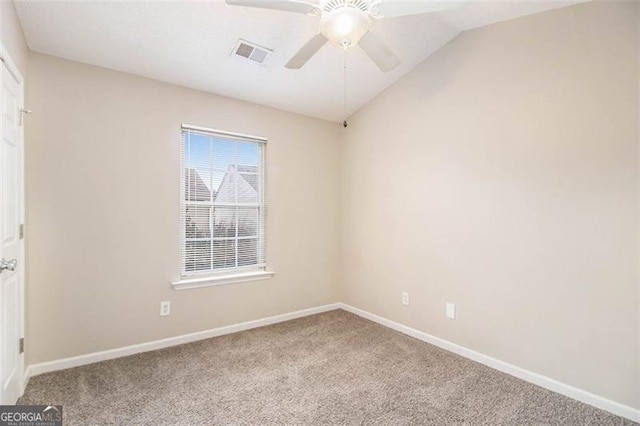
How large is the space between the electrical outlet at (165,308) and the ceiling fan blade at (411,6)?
2.81 metres

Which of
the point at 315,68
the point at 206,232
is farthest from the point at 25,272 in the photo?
the point at 315,68

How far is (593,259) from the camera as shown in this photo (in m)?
2.10

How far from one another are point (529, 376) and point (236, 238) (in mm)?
2776

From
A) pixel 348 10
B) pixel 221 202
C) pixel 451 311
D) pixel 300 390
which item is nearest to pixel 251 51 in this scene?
pixel 348 10

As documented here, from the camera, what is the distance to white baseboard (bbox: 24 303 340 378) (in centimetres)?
242

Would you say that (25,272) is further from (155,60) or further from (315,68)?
(315,68)

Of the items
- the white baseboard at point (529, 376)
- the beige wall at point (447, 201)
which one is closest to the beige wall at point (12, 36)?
the beige wall at point (447, 201)

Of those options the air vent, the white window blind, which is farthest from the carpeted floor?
the air vent

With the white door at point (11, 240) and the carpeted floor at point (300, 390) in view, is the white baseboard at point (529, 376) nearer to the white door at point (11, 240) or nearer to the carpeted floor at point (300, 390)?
the carpeted floor at point (300, 390)

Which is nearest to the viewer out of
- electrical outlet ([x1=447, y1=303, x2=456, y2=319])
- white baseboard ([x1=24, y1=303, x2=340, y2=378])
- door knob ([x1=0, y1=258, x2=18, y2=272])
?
door knob ([x1=0, y1=258, x2=18, y2=272])

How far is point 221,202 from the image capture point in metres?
3.30

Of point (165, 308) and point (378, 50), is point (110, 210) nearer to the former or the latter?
point (165, 308)

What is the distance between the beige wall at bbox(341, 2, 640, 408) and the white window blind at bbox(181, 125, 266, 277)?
1.42m

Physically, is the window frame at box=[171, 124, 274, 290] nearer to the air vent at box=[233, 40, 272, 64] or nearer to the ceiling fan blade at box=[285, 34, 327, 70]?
the air vent at box=[233, 40, 272, 64]
